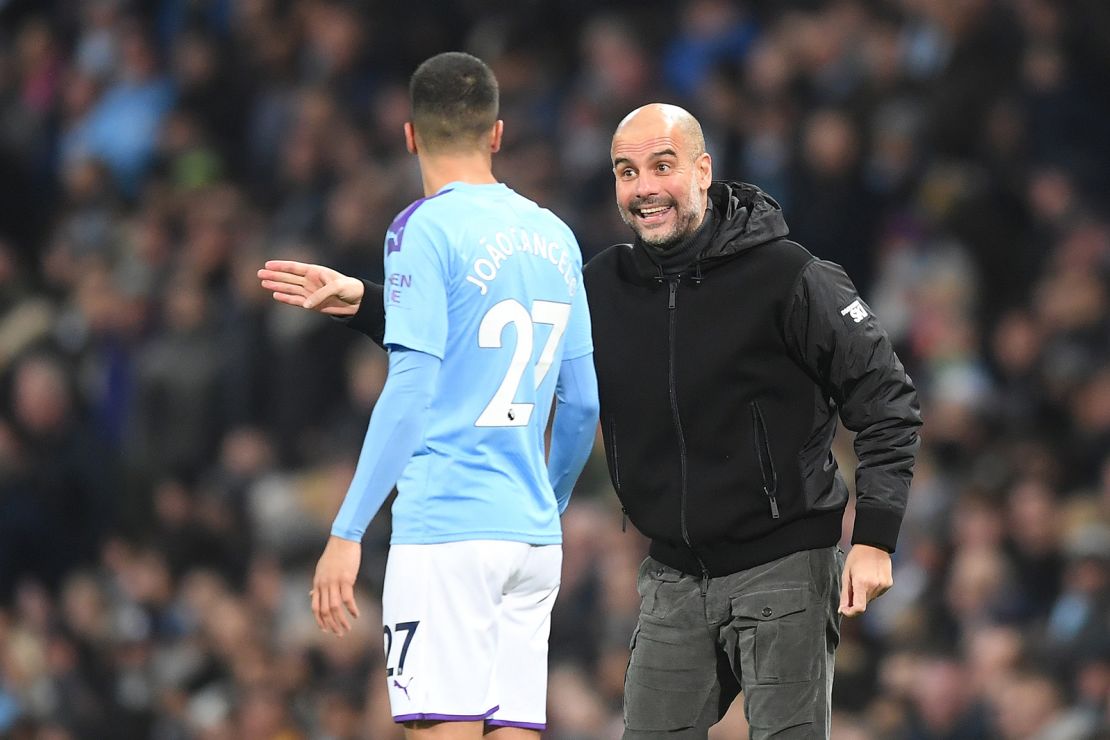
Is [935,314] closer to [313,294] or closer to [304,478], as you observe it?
[304,478]

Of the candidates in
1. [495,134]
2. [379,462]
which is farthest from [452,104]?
[379,462]

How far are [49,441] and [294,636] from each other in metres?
2.49

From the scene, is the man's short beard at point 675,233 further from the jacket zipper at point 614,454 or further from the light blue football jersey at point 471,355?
the jacket zipper at point 614,454

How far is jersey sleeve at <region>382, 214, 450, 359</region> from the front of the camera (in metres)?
4.65

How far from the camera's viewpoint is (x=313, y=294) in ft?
16.3

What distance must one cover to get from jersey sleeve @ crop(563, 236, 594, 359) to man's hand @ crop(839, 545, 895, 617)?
914 millimetres

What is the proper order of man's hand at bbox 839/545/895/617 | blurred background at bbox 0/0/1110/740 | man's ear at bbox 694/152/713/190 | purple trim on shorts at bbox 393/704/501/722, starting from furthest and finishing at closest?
blurred background at bbox 0/0/1110/740 < man's ear at bbox 694/152/713/190 < purple trim on shorts at bbox 393/704/501/722 < man's hand at bbox 839/545/895/617

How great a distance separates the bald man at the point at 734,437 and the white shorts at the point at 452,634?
360mm

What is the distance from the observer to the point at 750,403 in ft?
15.8

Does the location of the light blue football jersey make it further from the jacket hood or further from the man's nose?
the jacket hood

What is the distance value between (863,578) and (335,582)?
125cm

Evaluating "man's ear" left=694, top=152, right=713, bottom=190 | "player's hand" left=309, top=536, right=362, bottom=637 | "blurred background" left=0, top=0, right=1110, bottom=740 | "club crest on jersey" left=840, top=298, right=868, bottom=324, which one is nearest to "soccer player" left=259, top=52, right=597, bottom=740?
"player's hand" left=309, top=536, right=362, bottom=637

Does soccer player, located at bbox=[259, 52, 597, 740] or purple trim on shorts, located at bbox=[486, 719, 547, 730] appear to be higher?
soccer player, located at bbox=[259, 52, 597, 740]

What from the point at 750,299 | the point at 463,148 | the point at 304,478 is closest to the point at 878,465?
the point at 750,299
